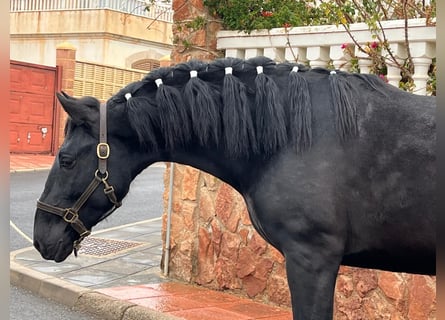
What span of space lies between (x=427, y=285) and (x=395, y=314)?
14.5 inches

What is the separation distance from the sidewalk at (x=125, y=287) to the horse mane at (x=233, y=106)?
2.80 meters

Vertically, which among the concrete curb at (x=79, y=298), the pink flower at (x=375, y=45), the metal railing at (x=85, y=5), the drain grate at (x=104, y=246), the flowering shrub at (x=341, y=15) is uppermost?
the metal railing at (x=85, y=5)

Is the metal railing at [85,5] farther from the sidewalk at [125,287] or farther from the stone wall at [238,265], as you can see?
the stone wall at [238,265]

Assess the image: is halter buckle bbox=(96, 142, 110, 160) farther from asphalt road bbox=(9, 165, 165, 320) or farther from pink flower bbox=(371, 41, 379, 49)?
pink flower bbox=(371, 41, 379, 49)

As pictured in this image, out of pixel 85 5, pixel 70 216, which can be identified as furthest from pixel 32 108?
pixel 70 216

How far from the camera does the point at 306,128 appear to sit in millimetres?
2596

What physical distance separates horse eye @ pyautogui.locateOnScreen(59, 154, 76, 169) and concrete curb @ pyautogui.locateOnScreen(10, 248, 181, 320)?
270 centimetres

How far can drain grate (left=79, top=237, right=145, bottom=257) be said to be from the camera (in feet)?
25.4

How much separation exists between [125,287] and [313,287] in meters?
4.00

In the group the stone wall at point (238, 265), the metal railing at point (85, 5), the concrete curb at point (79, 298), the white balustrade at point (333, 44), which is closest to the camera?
the white balustrade at point (333, 44)

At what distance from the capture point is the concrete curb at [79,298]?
547 centimetres

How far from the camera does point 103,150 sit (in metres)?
2.81

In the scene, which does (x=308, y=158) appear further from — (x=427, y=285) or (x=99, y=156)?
(x=427, y=285)

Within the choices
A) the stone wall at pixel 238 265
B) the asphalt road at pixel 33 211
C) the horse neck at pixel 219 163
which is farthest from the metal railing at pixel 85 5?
the horse neck at pixel 219 163
